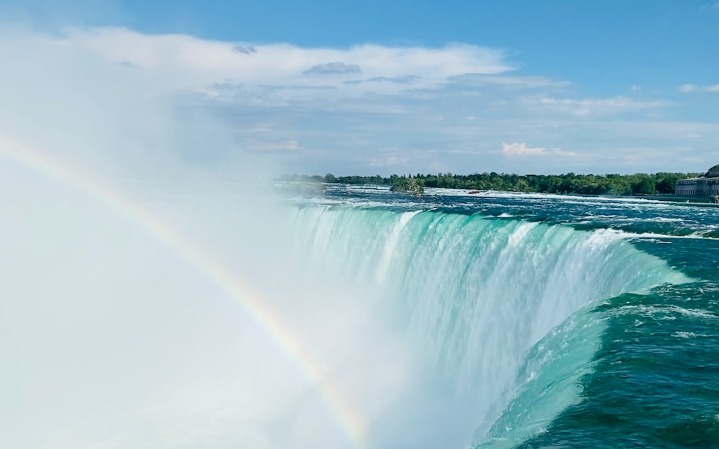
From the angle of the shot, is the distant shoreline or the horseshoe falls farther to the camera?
the distant shoreline

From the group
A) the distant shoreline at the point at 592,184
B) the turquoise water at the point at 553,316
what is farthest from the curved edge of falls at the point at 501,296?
the distant shoreline at the point at 592,184

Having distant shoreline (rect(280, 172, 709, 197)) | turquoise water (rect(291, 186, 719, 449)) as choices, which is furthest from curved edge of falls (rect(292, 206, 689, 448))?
distant shoreline (rect(280, 172, 709, 197))

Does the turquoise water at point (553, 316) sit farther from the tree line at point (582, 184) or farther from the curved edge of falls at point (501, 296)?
the tree line at point (582, 184)

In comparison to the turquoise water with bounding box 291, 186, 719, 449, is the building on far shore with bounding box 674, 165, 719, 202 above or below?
above

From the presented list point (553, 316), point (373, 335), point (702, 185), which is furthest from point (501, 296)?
point (702, 185)

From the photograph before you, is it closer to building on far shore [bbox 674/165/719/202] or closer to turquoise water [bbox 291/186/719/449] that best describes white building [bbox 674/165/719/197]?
building on far shore [bbox 674/165/719/202]

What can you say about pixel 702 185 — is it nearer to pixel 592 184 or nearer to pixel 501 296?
pixel 592 184

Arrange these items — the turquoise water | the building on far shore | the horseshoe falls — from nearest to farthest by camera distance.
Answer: the turquoise water, the horseshoe falls, the building on far shore

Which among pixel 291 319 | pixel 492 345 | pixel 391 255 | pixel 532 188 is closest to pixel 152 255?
pixel 291 319
